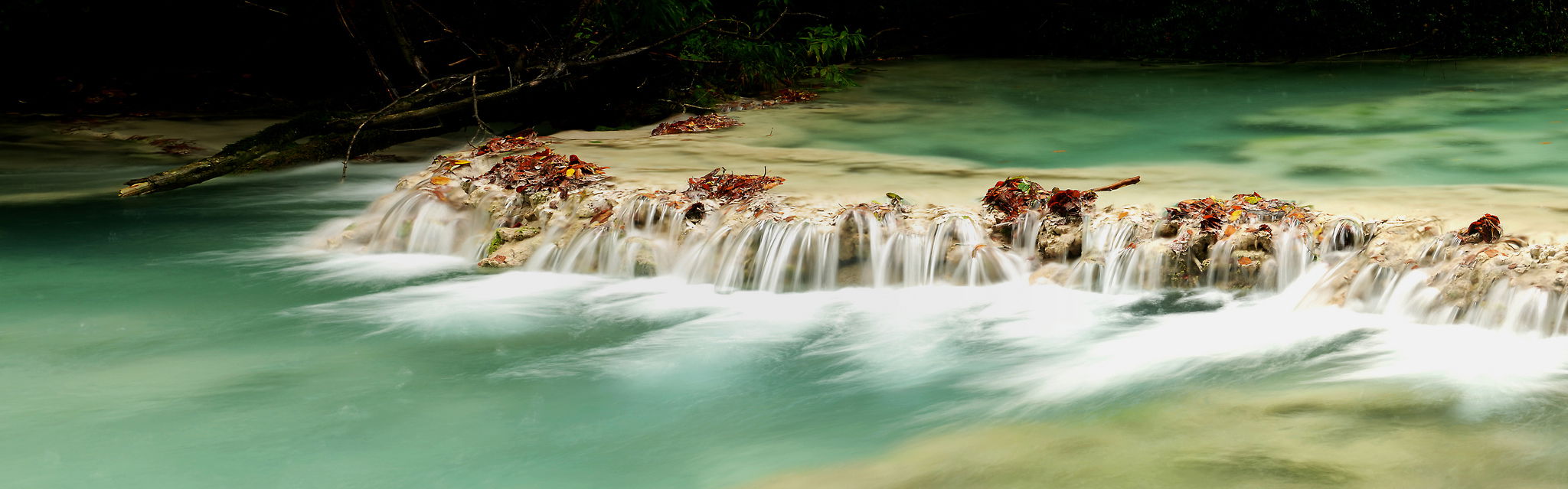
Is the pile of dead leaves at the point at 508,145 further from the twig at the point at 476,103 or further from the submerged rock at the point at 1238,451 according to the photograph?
the submerged rock at the point at 1238,451

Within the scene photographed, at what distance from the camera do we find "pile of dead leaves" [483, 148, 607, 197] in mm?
6496

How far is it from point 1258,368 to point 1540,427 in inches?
34.0

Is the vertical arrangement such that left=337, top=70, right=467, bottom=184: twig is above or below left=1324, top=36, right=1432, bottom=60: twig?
below

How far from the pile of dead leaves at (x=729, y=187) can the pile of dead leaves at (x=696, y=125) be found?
9.35 feet

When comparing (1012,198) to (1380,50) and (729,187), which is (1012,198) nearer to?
(729,187)

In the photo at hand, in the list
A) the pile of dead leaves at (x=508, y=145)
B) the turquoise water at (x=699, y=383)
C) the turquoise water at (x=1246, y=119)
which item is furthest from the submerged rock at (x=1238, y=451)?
the pile of dead leaves at (x=508, y=145)

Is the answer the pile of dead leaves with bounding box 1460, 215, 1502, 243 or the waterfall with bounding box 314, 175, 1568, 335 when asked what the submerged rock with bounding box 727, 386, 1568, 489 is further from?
the pile of dead leaves with bounding box 1460, 215, 1502, 243

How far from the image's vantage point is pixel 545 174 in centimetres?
665

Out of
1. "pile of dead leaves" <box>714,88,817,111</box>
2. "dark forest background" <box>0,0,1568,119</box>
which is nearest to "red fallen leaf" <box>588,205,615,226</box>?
"dark forest background" <box>0,0,1568,119</box>

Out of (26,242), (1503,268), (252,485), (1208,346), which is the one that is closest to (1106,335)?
(1208,346)

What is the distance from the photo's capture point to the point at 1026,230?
547cm

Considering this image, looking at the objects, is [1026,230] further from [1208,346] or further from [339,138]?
[339,138]

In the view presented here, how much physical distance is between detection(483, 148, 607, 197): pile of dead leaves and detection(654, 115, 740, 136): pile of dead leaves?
2175 mm

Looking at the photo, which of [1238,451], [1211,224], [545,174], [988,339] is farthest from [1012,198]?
[545,174]
